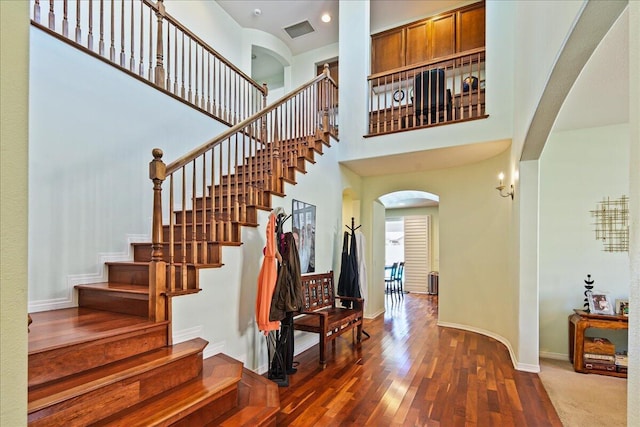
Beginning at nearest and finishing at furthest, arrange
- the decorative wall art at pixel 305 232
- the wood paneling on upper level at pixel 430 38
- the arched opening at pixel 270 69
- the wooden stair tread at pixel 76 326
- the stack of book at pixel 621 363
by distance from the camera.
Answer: the wooden stair tread at pixel 76 326, the stack of book at pixel 621 363, the decorative wall art at pixel 305 232, the wood paneling on upper level at pixel 430 38, the arched opening at pixel 270 69

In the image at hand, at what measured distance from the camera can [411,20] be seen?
237 inches

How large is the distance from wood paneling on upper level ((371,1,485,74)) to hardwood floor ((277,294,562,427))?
16.6ft

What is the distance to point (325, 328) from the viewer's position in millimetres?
3455

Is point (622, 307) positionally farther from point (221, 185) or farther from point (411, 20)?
point (411, 20)

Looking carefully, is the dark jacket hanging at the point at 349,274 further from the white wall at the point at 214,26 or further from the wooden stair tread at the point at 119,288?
the white wall at the point at 214,26

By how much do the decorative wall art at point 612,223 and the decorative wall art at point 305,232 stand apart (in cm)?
349

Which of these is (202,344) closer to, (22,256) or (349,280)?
(22,256)

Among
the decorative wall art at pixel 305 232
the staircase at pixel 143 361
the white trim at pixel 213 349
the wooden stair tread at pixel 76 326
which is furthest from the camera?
the decorative wall art at pixel 305 232

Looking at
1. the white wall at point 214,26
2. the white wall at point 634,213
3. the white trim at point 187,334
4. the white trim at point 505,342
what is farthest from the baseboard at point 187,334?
the white wall at point 214,26

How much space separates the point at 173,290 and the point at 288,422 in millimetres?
1321

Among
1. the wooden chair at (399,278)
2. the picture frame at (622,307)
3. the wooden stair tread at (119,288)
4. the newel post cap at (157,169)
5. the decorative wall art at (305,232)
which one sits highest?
the newel post cap at (157,169)

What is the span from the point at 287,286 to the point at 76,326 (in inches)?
63.6

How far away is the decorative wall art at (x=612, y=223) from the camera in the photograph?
11.9 feet

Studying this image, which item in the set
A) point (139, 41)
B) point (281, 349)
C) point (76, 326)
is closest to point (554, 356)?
point (281, 349)
